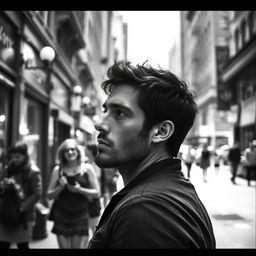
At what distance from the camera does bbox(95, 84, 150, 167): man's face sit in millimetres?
1441

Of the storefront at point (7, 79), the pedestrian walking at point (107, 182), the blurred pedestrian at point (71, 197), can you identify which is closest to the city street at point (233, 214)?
the pedestrian walking at point (107, 182)

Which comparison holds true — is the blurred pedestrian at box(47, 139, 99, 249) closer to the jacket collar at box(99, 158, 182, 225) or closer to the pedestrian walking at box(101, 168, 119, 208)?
the jacket collar at box(99, 158, 182, 225)

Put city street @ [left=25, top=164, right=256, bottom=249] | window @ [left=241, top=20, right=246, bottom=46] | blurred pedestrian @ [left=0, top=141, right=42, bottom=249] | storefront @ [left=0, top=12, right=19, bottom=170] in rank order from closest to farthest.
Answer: blurred pedestrian @ [left=0, top=141, right=42, bottom=249] < city street @ [left=25, top=164, right=256, bottom=249] < storefront @ [left=0, top=12, right=19, bottom=170] < window @ [left=241, top=20, right=246, bottom=46]

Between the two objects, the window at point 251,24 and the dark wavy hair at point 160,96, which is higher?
the window at point 251,24

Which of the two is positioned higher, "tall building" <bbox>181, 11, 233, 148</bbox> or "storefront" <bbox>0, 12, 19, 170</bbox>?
"tall building" <bbox>181, 11, 233, 148</bbox>

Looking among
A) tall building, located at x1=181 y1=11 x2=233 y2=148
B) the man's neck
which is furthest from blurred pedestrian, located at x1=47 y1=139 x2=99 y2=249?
tall building, located at x1=181 y1=11 x2=233 y2=148

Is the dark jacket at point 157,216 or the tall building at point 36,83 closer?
the dark jacket at point 157,216

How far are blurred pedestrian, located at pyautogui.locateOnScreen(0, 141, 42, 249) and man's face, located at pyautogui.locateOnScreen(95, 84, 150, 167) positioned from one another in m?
3.82

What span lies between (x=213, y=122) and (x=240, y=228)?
49.2m

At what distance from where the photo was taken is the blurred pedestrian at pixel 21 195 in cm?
495

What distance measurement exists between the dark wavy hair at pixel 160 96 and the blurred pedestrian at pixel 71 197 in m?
3.41

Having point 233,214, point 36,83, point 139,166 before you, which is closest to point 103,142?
point 139,166

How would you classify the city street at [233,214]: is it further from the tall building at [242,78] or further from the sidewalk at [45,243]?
the tall building at [242,78]

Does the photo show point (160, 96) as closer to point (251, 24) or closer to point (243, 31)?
point (251, 24)
